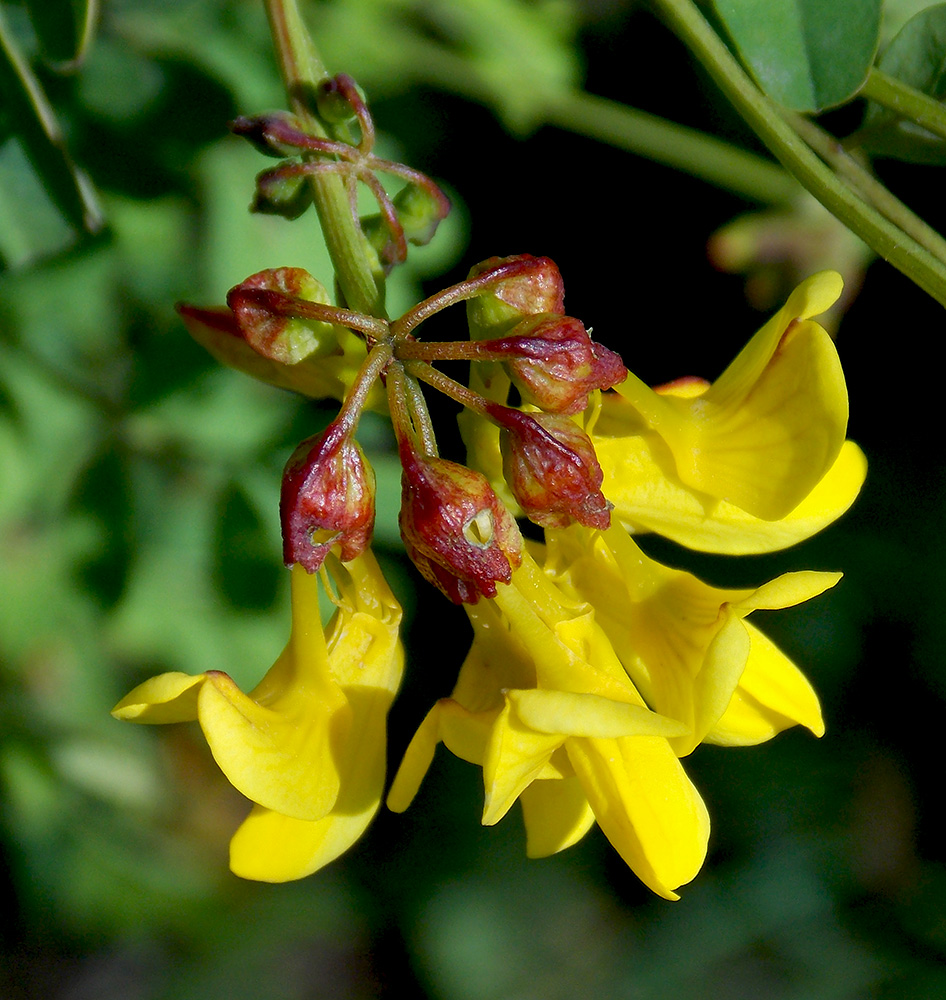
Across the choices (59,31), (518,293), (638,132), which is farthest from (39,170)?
(638,132)

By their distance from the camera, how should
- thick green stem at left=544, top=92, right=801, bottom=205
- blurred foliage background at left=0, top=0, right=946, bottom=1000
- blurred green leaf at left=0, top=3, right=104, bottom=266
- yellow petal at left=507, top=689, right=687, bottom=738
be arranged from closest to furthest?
yellow petal at left=507, top=689, right=687, bottom=738, blurred green leaf at left=0, top=3, right=104, bottom=266, blurred foliage background at left=0, top=0, right=946, bottom=1000, thick green stem at left=544, top=92, right=801, bottom=205

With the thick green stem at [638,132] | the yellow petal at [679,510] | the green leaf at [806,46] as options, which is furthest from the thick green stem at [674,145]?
the yellow petal at [679,510]

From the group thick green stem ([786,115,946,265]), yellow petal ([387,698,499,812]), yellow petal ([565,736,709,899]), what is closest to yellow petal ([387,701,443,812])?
yellow petal ([387,698,499,812])

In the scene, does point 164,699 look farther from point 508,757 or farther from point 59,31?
point 59,31

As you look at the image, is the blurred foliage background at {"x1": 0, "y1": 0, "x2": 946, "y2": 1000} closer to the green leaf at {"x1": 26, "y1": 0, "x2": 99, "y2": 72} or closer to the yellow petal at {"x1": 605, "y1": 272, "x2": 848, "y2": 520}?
the green leaf at {"x1": 26, "y1": 0, "x2": 99, "y2": 72}

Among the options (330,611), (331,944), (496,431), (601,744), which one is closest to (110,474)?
(330,611)

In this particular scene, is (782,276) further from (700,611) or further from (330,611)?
(700,611)
